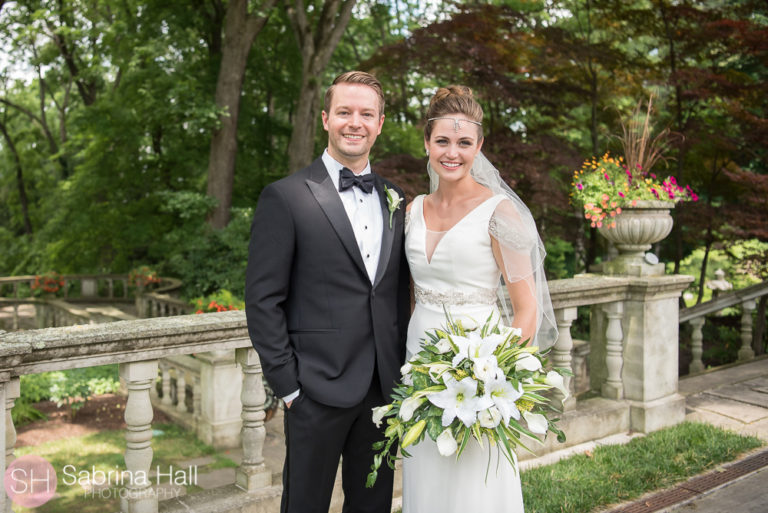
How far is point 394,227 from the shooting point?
2668 millimetres

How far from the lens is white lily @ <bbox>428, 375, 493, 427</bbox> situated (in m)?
2.11

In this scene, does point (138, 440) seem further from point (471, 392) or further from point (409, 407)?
point (471, 392)

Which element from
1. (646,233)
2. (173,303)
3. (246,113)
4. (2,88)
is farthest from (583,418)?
(2,88)

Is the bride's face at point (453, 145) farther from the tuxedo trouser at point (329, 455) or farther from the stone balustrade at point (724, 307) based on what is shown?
the stone balustrade at point (724, 307)

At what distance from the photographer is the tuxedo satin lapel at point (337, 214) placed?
251 cm

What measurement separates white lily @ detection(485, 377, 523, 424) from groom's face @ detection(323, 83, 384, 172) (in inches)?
42.3

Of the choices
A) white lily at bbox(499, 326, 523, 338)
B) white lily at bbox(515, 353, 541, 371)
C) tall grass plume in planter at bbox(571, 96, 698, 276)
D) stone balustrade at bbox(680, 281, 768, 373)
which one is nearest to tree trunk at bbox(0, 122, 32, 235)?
stone balustrade at bbox(680, 281, 768, 373)

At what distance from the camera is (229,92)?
36.6 ft

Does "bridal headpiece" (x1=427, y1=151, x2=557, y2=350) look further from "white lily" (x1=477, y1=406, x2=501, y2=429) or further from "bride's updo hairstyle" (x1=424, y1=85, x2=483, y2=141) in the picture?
"white lily" (x1=477, y1=406, x2=501, y2=429)

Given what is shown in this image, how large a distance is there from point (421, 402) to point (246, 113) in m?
12.1

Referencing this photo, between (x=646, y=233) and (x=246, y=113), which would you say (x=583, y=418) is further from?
(x=246, y=113)

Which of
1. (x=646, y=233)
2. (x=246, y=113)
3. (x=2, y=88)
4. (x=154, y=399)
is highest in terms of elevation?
(x=2, y=88)

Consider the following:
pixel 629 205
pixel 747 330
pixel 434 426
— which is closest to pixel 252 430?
pixel 434 426

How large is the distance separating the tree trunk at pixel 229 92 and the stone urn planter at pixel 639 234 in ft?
24.8
